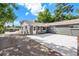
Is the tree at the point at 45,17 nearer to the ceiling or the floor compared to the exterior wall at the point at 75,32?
nearer to the ceiling

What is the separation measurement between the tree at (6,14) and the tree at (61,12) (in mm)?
760

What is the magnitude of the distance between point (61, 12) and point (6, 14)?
3.34 ft

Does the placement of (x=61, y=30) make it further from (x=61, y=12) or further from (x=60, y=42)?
(x=61, y=12)

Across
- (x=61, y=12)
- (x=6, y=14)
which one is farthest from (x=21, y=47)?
(x=61, y=12)

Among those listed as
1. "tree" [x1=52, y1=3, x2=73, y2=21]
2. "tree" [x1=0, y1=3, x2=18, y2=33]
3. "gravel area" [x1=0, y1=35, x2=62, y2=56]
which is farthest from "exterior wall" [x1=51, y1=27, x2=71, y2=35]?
"tree" [x1=0, y1=3, x2=18, y2=33]

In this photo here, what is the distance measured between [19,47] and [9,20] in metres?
0.53

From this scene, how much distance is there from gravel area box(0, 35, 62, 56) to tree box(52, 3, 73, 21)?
0.60 metres

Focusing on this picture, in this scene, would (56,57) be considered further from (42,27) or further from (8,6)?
(8,6)

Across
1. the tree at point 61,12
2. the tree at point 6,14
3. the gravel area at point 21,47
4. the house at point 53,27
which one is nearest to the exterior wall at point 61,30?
the house at point 53,27

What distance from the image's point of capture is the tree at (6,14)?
2.92 metres

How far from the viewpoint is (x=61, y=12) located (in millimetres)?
2914

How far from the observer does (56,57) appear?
2812mm

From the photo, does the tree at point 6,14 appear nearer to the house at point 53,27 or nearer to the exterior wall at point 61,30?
the house at point 53,27

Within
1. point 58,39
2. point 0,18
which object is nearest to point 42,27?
point 58,39
